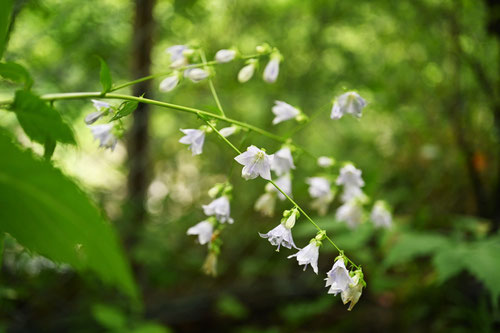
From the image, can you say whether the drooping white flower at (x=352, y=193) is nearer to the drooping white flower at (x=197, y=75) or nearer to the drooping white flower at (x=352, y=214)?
the drooping white flower at (x=352, y=214)

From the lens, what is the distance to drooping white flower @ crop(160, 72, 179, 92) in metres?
0.67

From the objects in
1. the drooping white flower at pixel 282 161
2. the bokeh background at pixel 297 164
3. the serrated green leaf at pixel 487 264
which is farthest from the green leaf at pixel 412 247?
the drooping white flower at pixel 282 161

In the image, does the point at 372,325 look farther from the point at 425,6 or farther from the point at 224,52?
the point at 425,6

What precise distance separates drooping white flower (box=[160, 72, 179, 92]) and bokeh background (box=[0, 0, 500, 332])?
0.53 metres

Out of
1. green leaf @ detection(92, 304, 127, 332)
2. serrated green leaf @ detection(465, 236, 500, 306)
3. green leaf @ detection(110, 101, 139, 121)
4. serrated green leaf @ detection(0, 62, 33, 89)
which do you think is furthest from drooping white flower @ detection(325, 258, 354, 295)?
green leaf @ detection(92, 304, 127, 332)

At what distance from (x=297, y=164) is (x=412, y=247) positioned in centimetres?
82

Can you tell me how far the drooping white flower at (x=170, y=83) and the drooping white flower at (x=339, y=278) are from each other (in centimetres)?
43

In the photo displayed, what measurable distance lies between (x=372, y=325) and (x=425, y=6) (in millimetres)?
1755

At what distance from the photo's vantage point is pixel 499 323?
137 centimetres

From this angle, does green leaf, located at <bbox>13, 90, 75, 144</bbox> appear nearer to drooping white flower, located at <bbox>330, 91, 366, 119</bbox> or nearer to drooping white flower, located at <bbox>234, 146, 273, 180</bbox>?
drooping white flower, located at <bbox>234, 146, 273, 180</bbox>

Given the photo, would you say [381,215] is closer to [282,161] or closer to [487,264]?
[487,264]

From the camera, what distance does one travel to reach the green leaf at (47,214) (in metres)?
0.28

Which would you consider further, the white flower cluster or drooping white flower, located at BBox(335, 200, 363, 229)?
drooping white flower, located at BBox(335, 200, 363, 229)

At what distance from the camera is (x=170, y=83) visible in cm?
68
